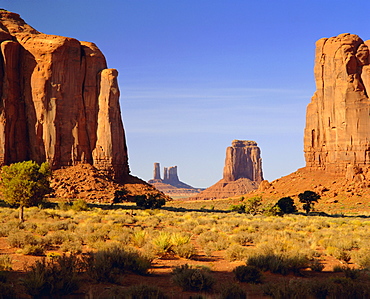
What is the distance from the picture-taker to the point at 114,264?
44.1ft

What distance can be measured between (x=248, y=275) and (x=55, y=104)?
58630 mm

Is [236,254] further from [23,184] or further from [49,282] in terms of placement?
[23,184]

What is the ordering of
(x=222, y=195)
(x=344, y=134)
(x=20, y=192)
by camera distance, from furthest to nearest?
(x=222, y=195) < (x=344, y=134) < (x=20, y=192)

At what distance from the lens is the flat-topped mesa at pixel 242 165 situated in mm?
193125

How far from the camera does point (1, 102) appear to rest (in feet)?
211

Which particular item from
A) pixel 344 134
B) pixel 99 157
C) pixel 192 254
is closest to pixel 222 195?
pixel 344 134

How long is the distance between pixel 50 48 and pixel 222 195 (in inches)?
4740

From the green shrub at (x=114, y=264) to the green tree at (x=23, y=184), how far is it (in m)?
17.3

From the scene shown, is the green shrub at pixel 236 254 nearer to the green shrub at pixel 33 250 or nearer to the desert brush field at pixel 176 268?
the desert brush field at pixel 176 268

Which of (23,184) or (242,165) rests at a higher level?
(242,165)

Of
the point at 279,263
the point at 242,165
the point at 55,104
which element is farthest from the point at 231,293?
the point at 242,165

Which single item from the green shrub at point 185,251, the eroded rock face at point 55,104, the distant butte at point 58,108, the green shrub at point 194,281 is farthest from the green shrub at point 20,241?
the eroded rock face at point 55,104

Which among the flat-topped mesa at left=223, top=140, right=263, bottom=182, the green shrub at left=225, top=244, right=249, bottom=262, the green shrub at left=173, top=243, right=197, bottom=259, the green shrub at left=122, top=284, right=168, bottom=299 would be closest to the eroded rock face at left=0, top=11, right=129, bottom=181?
the green shrub at left=173, top=243, right=197, bottom=259

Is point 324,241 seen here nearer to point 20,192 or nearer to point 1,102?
point 20,192
